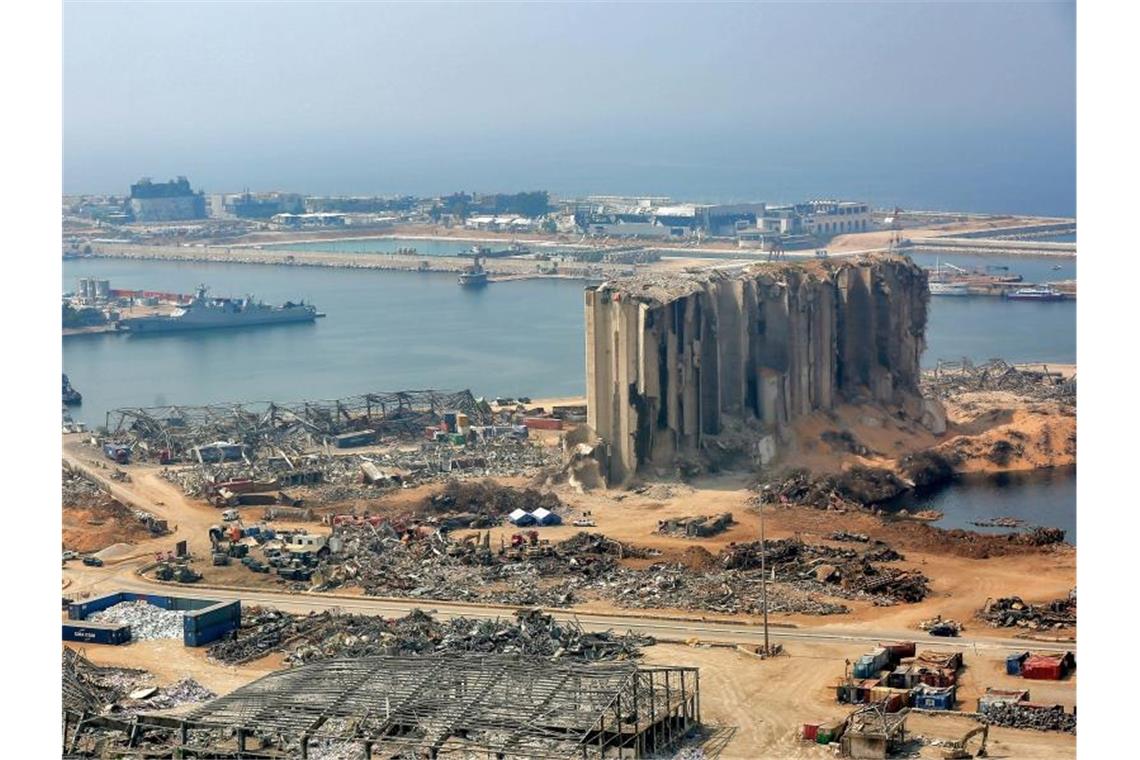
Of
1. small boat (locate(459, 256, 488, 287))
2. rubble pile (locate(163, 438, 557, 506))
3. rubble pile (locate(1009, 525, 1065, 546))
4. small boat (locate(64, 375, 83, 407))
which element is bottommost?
rubble pile (locate(1009, 525, 1065, 546))

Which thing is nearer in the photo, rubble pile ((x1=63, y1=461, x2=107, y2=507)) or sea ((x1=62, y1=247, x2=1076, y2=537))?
rubble pile ((x1=63, y1=461, x2=107, y2=507))

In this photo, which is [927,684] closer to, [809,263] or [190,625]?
[190,625]

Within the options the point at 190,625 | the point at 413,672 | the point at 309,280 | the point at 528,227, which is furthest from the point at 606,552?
the point at 528,227

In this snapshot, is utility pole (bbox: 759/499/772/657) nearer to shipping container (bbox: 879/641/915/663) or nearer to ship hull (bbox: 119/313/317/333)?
shipping container (bbox: 879/641/915/663)

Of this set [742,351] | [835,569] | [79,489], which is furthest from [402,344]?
[835,569]

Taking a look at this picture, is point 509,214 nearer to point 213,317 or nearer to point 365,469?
point 213,317

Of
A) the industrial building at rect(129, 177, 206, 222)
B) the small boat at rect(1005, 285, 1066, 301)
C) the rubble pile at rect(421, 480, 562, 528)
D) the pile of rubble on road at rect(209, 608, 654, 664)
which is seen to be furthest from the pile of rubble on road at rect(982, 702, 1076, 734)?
the industrial building at rect(129, 177, 206, 222)
